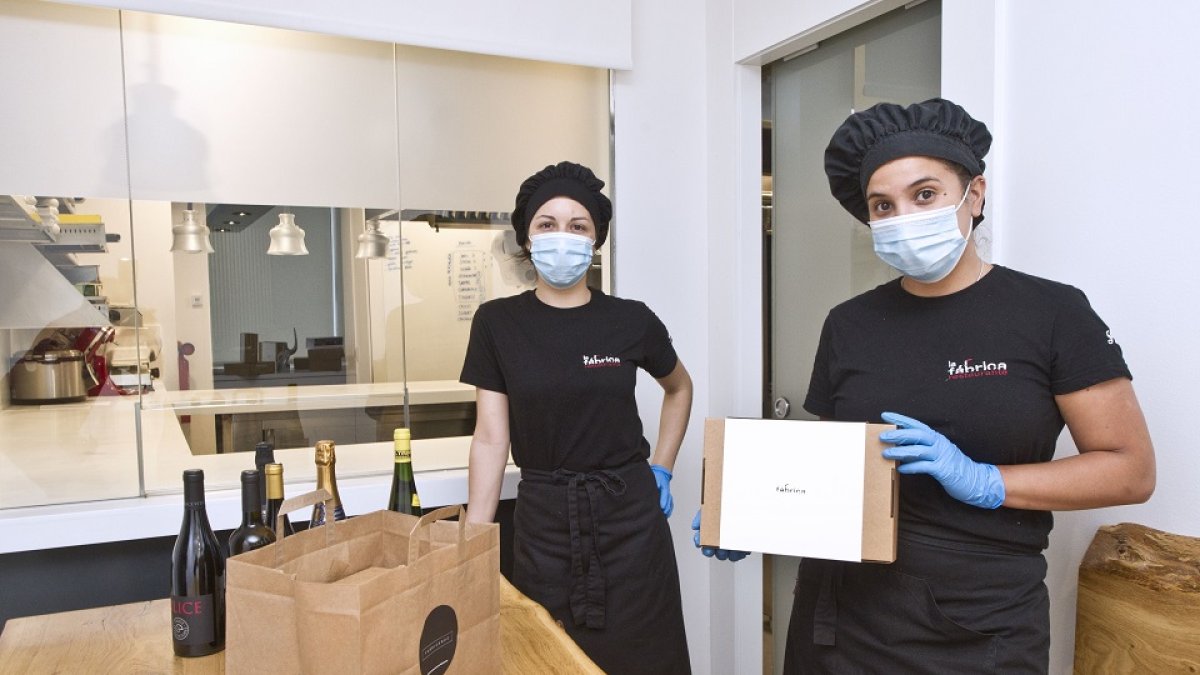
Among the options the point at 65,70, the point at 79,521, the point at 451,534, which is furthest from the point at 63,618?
the point at 65,70

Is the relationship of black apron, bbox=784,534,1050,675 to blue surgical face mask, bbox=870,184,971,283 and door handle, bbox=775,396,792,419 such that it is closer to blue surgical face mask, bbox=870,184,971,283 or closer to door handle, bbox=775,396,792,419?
blue surgical face mask, bbox=870,184,971,283

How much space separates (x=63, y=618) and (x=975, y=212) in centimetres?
171

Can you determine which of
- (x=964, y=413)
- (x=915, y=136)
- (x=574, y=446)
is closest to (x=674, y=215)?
(x=574, y=446)

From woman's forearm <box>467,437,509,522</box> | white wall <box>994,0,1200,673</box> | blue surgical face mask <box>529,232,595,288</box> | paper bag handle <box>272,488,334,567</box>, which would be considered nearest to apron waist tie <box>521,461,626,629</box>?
woman's forearm <box>467,437,509,522</box>

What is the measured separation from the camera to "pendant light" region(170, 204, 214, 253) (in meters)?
2.10

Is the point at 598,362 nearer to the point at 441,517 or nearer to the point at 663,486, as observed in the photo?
the point at 663,486

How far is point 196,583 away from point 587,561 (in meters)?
0.81

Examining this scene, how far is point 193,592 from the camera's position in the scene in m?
1.22

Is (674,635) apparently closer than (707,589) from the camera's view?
Yes

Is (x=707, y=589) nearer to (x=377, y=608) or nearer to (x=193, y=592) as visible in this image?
(x=193, y=592)

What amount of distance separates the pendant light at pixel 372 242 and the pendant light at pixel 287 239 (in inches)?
6.2

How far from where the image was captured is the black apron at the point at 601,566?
1729 millimetres

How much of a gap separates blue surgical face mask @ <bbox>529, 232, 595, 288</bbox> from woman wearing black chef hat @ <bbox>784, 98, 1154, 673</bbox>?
2.03 feet

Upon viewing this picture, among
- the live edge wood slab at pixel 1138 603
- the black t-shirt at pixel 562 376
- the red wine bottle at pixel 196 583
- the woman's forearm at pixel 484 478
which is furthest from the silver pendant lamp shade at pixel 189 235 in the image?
the live edge wood slab at pixel 1138 603
